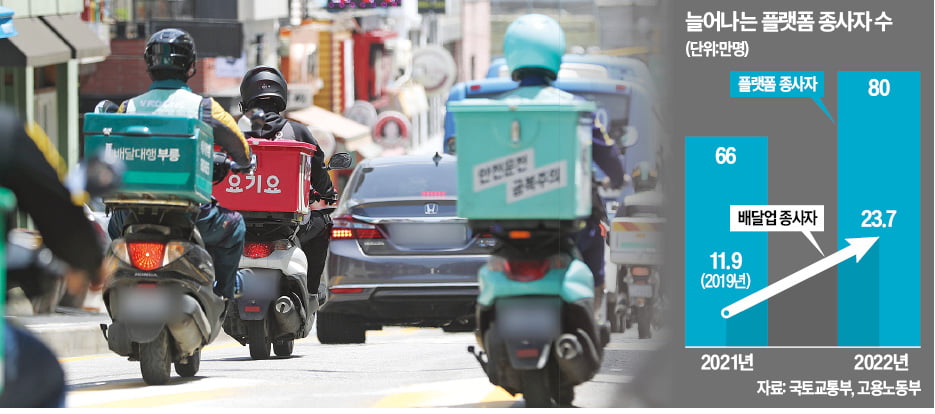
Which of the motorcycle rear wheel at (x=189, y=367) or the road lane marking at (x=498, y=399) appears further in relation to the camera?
the motorcycle rear wheel at (x=189, y=367)

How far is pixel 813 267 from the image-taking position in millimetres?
7688

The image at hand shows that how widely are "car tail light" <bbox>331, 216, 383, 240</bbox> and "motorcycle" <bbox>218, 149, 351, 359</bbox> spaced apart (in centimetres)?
28

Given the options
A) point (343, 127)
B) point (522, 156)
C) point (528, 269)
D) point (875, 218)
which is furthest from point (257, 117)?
point (343, 127)

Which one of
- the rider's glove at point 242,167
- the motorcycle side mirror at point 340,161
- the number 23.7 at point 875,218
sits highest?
the rider's glove at point 242,167

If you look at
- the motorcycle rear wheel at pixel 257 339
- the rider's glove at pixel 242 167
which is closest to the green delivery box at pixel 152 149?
the rider's glove at pixel 242 167

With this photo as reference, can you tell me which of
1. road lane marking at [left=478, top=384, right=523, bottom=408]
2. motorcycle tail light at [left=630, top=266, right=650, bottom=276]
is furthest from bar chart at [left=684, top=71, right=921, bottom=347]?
road lane marking at [left=478, top=384, right=523, bottom=408]

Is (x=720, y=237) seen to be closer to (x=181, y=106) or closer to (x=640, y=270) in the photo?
(x=640, y=270)

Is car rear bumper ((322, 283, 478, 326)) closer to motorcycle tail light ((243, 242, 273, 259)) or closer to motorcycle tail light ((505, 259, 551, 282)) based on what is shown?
motorcycle tail light ((243, 242, 273, 259))

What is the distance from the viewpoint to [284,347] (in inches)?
440

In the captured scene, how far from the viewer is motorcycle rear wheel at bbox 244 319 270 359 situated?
35.4 ft

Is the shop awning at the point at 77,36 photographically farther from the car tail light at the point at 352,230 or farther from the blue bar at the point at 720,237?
the blue bar at the point at 720,237

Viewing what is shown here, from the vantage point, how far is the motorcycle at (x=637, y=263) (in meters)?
7.82

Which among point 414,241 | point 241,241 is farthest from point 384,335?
point 241,241

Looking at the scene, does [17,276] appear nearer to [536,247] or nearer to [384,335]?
[536,247]
